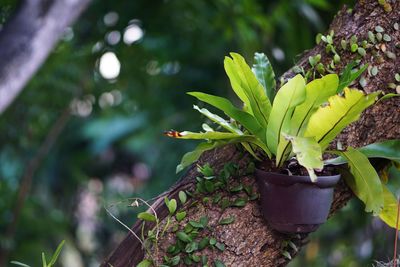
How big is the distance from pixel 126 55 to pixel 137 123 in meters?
0.82

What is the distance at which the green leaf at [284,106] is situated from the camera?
0.85 m

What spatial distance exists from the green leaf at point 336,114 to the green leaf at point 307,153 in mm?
69

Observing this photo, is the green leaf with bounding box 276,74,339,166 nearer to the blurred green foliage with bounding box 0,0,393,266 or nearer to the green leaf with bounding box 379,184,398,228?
the green leaf with bounding box 379,184,398,228

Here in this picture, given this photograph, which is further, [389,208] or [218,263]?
[389,208]

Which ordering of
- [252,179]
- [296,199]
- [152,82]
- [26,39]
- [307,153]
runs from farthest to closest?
[152,82], [26,39], [252,179], [296,199], [307,153]

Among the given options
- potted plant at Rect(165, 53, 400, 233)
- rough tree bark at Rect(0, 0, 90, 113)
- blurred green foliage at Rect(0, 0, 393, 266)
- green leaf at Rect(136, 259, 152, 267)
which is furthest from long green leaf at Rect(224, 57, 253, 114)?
blurred green foliage at Rect(0, 0, 393, 266)

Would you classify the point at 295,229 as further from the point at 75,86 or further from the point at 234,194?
the point at 75,86

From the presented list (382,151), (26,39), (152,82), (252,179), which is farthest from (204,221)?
(152,82)

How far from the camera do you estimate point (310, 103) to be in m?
0.87

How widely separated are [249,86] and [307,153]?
0.17 meters

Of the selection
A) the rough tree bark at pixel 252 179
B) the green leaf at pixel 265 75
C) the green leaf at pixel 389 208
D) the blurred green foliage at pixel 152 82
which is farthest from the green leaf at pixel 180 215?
the blurred green foliage at pixel 152 82

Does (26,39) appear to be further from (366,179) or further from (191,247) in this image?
(366,179)

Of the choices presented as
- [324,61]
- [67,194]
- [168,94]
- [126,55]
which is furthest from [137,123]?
[324,61]

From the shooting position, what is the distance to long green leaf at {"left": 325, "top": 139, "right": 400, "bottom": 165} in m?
0.97
